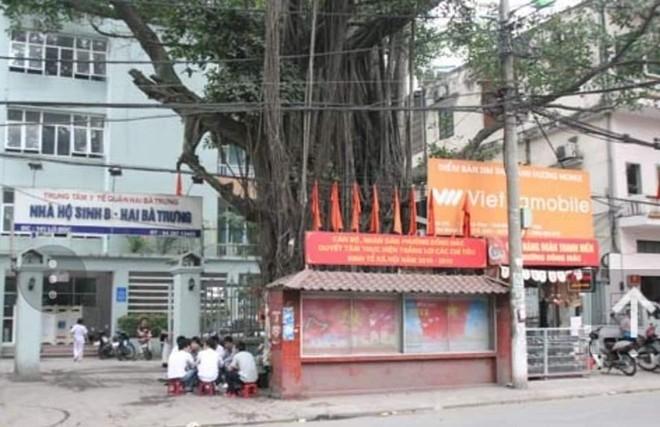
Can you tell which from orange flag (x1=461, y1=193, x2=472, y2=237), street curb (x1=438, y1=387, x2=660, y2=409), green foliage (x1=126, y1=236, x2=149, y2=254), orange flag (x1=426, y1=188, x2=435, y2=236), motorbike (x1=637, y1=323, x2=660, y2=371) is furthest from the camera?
green foliage (x1=126, y1=236, x2=149, y2=254)

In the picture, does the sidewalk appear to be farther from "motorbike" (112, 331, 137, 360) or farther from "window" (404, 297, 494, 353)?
"motorbike" (112, 331, 137, 360)

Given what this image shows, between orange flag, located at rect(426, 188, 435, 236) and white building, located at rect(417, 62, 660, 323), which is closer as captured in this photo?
orange flag, located at rect(426, 188, 435, 236)

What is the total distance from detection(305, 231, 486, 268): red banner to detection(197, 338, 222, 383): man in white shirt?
8.47ft

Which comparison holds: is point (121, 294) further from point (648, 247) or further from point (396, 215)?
point (648, 247)

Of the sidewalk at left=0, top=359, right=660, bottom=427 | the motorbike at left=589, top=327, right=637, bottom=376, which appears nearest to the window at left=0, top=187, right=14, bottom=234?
the sidewalk at left=0, top=359, right=660, bottom=427

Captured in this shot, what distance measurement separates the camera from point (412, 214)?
56.2ft

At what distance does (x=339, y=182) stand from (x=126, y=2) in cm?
550

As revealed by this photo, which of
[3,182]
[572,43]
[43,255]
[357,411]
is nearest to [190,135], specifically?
[43,255]

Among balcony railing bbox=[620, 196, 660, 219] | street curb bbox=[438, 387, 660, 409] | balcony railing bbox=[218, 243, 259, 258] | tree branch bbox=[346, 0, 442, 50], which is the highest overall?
tree branch bbox=[346, 0, 442, 50]

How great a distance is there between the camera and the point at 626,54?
18.1 metres

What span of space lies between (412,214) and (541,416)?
5.95 metres

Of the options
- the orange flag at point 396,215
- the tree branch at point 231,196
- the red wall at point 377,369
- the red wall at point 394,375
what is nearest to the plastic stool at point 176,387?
the red wall at point 377,369

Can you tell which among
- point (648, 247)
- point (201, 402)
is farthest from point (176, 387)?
point (648, 247)

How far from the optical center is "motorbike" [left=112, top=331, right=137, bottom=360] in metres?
27.0
